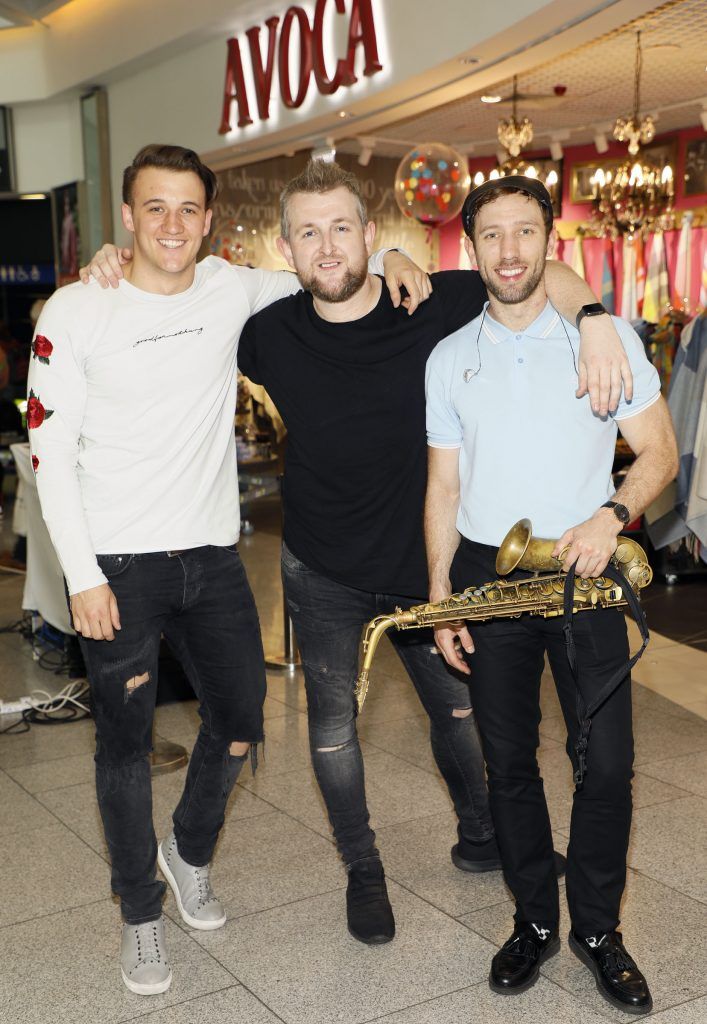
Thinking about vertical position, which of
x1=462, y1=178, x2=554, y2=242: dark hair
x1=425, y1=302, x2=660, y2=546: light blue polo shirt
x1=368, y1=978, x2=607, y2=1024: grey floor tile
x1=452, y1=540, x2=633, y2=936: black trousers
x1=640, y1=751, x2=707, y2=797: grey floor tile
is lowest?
x1=640, y1=751, x2=707, y2=797: grey floor tile

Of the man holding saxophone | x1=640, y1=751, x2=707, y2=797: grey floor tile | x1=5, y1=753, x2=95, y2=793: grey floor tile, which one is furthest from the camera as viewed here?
x1=5, y1=753, x2=95, y2=793: grey floor tile

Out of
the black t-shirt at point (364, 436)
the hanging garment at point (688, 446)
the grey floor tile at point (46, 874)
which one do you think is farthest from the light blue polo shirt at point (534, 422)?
the hanging garment at point (688, 446)

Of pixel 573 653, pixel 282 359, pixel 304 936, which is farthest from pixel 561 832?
pixel 282 359

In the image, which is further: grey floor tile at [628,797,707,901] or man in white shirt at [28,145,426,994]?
grey floor tile at [628,797,707,901]

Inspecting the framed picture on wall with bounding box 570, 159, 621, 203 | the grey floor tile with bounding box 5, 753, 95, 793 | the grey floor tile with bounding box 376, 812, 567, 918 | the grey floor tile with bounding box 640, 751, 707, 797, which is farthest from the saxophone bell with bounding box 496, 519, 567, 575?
the framed picture on wall with bounding box 570, 159, 621, 203

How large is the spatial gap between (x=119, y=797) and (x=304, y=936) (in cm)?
60

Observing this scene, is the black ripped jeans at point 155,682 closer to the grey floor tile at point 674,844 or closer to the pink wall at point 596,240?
the grey floor tile at point 674,844

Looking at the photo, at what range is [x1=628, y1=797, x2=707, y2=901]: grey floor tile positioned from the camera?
2.93m

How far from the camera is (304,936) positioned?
2684 mm

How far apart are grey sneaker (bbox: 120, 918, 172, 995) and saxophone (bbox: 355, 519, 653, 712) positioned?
851mm

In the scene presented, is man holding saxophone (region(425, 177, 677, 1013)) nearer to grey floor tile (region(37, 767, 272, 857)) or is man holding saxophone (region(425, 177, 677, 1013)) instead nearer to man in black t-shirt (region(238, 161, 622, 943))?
man in black t-shirt (region(238, 161, 622, 943))

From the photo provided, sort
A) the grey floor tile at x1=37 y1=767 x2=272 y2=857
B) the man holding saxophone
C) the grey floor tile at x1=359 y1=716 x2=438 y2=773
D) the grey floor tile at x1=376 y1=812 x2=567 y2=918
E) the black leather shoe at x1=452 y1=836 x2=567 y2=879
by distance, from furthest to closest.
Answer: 1. the grey floor tile at x1=359 y1=716 x2=438 y2=773
2. the grey floor tile at x1=37 y1=767 x2=272 y2=857
3. the black leather shoe at x1=452 y1=836 x2=567 y2=879
4. the grey floor tile at x1=376 y1=812 x2=567 y2=918
5. the man holding saxophone

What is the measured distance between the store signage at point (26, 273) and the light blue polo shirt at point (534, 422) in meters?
13.2

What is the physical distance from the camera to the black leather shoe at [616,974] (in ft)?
7.64
